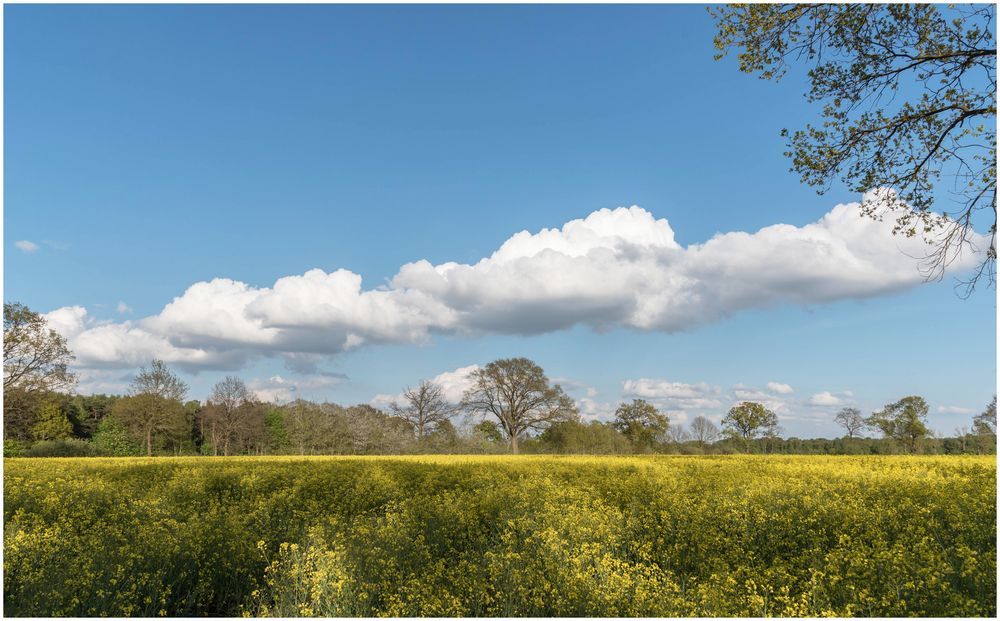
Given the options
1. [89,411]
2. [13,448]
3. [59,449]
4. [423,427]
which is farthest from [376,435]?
[89,411]

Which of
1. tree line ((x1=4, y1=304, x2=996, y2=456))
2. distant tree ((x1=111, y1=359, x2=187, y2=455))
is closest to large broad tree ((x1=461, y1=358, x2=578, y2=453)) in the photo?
tree line ((x1=4, y1=304, x2=996, y2=456))

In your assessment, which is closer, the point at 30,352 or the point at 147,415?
the point at 30,352

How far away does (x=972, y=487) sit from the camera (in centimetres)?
1195

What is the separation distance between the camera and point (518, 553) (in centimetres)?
694

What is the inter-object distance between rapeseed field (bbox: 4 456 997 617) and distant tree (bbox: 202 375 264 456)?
52390mm

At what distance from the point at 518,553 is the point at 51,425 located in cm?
5889

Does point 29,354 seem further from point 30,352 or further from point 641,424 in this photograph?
point 641,424

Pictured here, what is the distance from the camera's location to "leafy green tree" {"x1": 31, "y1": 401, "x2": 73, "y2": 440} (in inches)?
1852

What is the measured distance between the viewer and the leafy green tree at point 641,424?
63.2 metres

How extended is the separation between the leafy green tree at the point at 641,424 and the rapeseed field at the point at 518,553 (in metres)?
52.4

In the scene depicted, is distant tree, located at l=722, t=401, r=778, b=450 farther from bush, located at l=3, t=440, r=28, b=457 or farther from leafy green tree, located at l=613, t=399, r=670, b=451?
bush, located at l=3, t=440, r=28, b=457

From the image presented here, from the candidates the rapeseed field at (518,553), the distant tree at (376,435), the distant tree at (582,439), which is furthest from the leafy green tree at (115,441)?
the rapeseed field at (518,553)

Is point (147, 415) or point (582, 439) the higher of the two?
point (147, 415)

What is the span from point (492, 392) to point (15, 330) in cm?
4211
